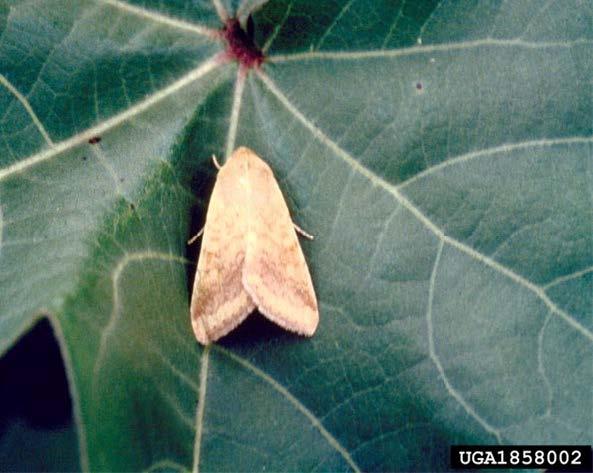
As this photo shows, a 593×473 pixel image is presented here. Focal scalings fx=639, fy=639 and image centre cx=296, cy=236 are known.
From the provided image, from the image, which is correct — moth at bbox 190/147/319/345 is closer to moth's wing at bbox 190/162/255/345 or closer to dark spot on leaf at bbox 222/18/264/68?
moth's wing at bbox 190/162/255/345

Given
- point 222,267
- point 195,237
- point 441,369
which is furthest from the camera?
point 222,267

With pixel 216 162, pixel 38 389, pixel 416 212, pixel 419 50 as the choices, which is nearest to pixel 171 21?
pixel 216 162

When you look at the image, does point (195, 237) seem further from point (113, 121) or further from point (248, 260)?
point (113, 121)

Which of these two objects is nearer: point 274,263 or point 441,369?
point 441,369

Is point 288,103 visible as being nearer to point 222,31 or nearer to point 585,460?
point 222,31

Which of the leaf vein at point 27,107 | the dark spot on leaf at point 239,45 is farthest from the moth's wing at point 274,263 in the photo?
the leaf vein at point 27,107

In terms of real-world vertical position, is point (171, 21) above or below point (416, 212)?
above

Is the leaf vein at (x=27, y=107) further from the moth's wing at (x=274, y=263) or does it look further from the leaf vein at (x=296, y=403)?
the leaf vein at (x=296, y=403)
